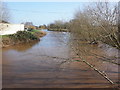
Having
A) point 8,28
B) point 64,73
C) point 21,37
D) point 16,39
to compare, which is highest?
point 8,28

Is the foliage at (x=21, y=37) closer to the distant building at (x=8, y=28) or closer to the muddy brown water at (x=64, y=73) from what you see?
the distant building at (x=8, y=28)

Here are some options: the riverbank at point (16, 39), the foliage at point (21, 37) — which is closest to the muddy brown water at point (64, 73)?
the riverbank at point (16, 39)

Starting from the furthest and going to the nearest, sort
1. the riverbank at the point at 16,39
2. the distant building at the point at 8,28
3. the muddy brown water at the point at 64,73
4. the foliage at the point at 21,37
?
the distant building at the point at 8,28, the foliage at the point at 21,37, the riverbank at the point at 16,39, the muddy brown water at the point at 64,73

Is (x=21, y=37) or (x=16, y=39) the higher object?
(x=21, y=37)

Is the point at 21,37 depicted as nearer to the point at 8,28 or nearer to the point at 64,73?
the point at 8,28

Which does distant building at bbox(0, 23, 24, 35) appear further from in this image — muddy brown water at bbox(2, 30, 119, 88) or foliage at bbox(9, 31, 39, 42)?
muddy brown water at bbox(2, 30, 119, 88)

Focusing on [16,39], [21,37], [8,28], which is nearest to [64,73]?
[16,39]

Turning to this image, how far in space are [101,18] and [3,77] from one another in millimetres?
4038

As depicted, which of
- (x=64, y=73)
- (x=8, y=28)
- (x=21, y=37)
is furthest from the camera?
(x=8, y=28)

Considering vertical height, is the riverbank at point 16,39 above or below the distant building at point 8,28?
below

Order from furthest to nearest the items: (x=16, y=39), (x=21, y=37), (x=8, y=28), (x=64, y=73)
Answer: (x=8, y=28) → (x=21, y=37) → (x=16, y=39) → (x=64, y=73)

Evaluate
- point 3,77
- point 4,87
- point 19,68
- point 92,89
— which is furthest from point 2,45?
point 92,89

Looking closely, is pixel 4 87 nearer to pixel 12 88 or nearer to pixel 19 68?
pixel 12 88

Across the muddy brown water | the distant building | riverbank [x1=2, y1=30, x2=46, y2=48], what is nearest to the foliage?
riverbank [x1=2, y1=30, x2=46, y2=48]
